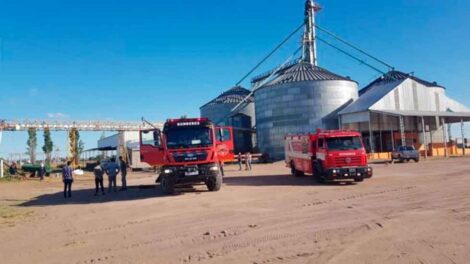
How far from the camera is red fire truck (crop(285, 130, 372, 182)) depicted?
19750 millimetres

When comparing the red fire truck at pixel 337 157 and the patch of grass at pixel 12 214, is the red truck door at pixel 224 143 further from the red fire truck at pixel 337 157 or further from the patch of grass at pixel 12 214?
the patch of grass at pixel 12 214

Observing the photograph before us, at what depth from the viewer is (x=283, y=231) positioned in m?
9.20

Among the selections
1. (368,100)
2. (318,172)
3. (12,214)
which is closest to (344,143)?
(318,172)

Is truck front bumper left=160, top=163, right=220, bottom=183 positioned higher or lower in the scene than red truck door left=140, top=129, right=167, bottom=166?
lower

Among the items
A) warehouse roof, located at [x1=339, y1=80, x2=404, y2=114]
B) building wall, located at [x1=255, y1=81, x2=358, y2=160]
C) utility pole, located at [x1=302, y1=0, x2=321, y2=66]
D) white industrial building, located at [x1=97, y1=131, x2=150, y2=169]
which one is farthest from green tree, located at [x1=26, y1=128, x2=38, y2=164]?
warehouse roof, located at [x1=339, y1=80, x2=404, y2=114]

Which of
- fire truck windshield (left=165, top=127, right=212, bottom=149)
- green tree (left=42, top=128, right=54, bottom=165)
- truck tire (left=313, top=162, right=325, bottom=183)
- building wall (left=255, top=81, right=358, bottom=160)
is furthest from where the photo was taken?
green tree (left=42, top=128, right=54, bottom=165)

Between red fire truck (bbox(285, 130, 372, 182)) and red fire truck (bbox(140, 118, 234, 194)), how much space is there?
5355mm

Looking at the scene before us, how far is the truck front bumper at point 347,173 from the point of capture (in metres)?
19.6

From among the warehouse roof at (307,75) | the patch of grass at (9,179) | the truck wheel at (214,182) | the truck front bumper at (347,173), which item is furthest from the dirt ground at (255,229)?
the warehouse roof at (307,75)

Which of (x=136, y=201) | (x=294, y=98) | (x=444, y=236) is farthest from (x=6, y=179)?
(x=444, y=236)

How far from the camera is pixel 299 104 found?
54562 mm

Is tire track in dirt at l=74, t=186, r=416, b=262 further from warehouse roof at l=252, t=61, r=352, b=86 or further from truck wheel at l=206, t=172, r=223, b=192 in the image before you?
warehouse roof at l=252, t=61, r=352, b=86

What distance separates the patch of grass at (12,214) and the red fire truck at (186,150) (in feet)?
16.8

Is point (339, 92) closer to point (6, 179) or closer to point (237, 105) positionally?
point (237, 105)
